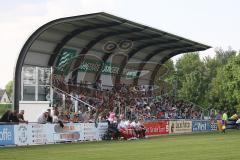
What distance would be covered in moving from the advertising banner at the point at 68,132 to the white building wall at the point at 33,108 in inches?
171

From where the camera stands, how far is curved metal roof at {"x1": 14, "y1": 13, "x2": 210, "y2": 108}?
36.3 metres

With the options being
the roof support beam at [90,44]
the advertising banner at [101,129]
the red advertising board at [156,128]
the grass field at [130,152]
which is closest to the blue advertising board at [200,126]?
the red advertising board at [156,128]

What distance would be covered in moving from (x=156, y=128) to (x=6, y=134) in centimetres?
1632

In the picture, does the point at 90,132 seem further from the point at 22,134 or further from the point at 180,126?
the point at 180,126

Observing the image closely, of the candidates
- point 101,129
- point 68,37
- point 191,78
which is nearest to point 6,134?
point 101,129

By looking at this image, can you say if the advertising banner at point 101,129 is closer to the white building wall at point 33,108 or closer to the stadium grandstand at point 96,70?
the stadium grandstand at point 96,70

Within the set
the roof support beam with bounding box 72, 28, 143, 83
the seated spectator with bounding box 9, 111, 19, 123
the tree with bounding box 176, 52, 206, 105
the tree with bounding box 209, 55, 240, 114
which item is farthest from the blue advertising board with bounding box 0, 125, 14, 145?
the tree with bounding box 176, 52, 206, 105

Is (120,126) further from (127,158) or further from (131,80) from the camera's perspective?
(131,80)

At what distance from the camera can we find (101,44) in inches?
1757

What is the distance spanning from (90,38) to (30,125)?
17377 millimetres

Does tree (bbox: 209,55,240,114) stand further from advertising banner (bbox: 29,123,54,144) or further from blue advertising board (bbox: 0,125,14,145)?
blue advertising board (bbox: 0,125,14,145)

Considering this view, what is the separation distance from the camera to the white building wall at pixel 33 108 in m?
33.2

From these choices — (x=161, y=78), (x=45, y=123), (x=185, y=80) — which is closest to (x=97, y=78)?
(x=161, y=78)

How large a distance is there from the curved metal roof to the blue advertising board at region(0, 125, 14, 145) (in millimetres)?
10479
